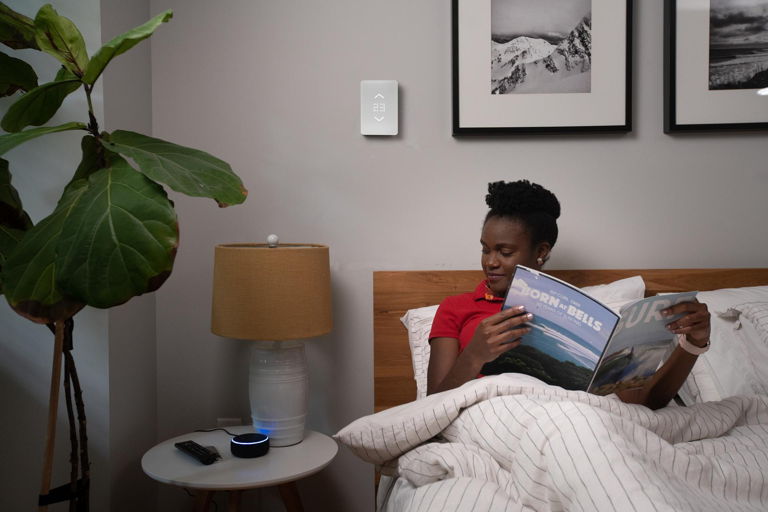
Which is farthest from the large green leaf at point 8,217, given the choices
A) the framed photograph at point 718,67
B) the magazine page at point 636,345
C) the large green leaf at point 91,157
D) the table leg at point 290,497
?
the framed photograph at point 718,67

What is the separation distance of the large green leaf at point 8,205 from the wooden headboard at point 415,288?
991mm

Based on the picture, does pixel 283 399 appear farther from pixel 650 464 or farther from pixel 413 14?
pixel 413 14

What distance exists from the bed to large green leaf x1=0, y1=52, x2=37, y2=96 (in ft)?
3.21

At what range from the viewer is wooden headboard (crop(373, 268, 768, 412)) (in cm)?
198

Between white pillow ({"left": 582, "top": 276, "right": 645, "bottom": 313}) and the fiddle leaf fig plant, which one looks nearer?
the fiddle leaf fig plant

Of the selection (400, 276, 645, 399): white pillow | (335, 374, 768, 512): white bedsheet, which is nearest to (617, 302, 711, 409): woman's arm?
(335, 374, 768, 512): white bedsheet

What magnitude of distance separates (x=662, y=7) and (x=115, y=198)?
1.71 metres

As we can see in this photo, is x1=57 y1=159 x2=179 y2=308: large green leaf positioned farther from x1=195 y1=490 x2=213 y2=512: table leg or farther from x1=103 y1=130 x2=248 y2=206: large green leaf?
x1=195 y1=490 x2=213 y2=512: table leg

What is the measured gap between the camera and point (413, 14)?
2.00m

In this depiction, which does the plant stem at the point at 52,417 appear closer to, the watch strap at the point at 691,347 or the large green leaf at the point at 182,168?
the large green leaf at the point at 182,168

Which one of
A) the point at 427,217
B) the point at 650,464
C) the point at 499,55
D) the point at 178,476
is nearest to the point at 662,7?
the point at 499,55

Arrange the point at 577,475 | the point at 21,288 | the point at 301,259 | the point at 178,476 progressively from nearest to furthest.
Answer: the point at 577,475, the point at 21,288, the point at 178,476, the point at 301,259

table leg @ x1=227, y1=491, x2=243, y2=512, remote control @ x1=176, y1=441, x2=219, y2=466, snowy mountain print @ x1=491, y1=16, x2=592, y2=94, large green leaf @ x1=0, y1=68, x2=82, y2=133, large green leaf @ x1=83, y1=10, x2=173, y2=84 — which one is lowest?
table leg @ x1=227, y1=491, x2=243, y2=512

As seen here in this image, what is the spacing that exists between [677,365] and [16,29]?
1.51m
